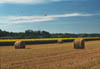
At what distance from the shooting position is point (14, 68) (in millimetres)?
10914

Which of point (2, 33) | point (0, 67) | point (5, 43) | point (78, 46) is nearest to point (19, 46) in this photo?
point (78, 46)

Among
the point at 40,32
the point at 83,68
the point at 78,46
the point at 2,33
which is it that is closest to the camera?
the point at 83,68

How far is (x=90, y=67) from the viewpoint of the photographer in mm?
11242

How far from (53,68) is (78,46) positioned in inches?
627

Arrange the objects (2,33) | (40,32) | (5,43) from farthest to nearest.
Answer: (40,32) → (2,33) → (5,43)

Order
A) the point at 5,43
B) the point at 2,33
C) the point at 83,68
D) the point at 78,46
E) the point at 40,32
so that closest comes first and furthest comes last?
the point at 83,68
the point at 78,46
the point at 5,43
the point at 2,33
the point at 40,32

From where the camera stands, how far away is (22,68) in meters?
10.8

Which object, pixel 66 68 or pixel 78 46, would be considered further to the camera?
pixel 78 46

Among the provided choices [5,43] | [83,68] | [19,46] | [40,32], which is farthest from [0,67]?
[40,32]

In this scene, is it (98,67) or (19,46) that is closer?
(98,67)

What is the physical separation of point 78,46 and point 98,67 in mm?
15220

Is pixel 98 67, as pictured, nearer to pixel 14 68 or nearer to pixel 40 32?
pixel 14 68

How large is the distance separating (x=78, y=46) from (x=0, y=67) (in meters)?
16.5

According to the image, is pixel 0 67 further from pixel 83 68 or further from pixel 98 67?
pixel 98 67
